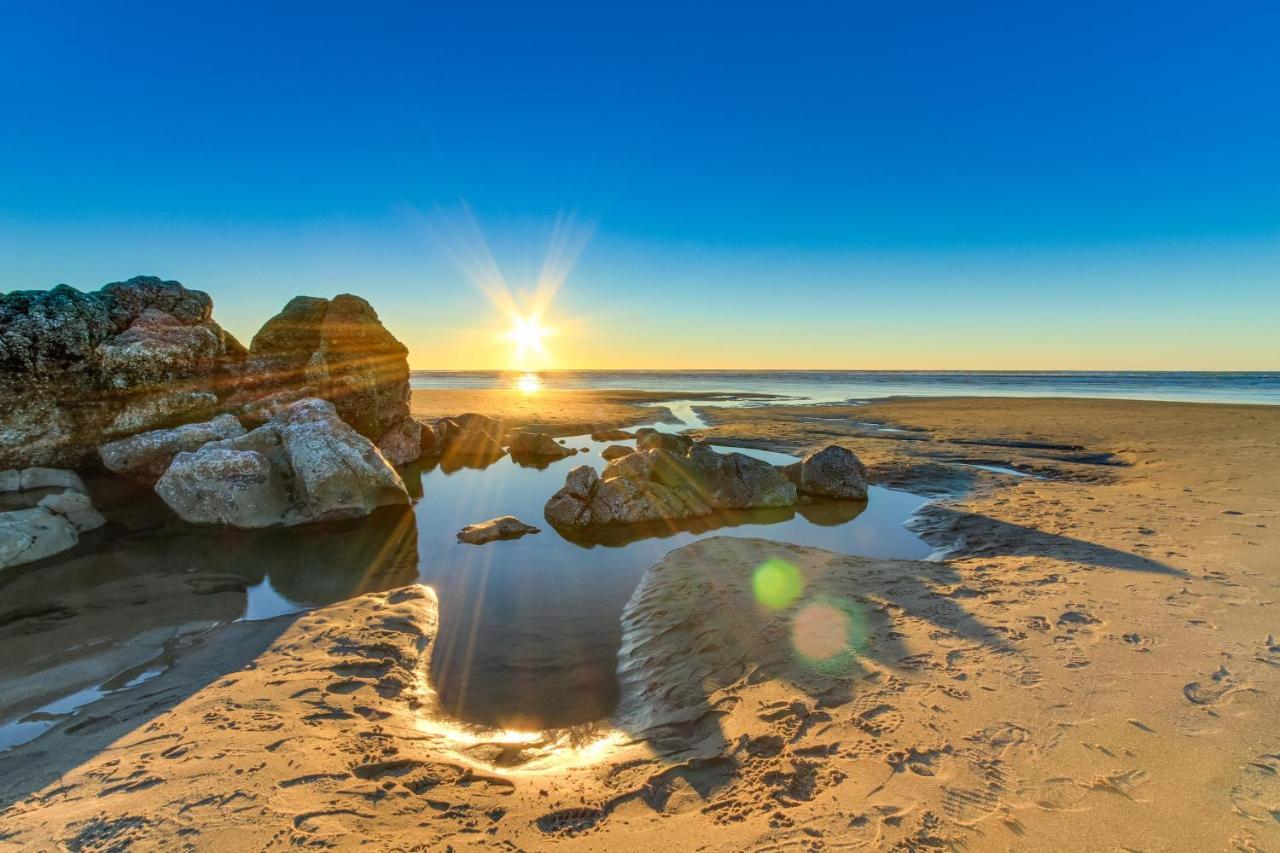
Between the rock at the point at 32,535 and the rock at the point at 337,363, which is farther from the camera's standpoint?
the rock at the point at 337,363

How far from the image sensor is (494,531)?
464 inches

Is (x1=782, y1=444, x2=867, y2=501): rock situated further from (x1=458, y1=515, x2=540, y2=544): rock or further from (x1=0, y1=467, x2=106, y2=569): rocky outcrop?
(x1=0, y1=467, x2=106, y2=569): rocky outcrop

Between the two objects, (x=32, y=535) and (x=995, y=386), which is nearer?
(x=32, y=535)

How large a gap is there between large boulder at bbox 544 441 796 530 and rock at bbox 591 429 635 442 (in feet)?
35.1

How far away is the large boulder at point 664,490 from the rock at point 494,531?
1029mm

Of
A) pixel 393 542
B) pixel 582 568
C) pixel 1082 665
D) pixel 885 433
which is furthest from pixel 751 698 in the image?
pixel 885 433

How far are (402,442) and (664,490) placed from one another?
40.3ft

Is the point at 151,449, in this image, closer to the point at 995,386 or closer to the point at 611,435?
the point at 611,435

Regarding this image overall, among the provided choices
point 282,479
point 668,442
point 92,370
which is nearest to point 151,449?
point 92,370

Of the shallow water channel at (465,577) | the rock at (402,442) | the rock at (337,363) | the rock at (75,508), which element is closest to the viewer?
the shallow water channel at (465,577)

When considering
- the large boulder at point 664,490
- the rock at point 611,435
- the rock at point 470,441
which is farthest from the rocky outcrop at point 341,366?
the large boulder at point 664,490

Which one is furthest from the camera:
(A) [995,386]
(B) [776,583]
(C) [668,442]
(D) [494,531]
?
(A) [995,386]

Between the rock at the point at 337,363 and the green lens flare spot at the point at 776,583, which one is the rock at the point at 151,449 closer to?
the rock at the point at 337,363

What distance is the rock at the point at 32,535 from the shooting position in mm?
9320
